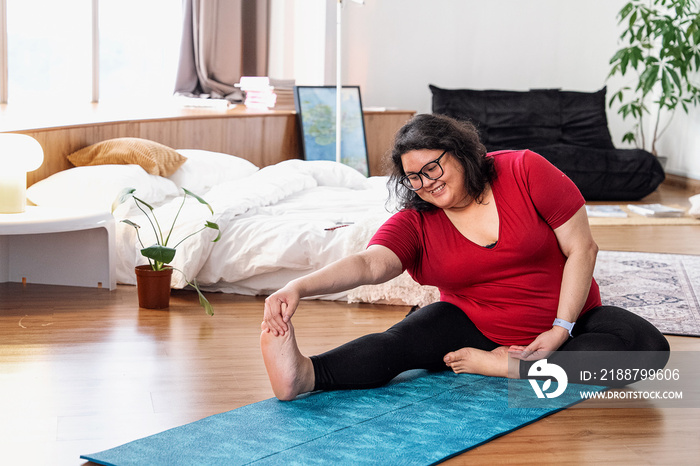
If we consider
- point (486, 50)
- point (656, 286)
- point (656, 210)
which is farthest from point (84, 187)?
point (486, 50)

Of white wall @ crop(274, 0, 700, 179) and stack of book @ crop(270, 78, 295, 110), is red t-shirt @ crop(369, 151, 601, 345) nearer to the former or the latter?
stack of book @ crop(270, 78, 295, 110)

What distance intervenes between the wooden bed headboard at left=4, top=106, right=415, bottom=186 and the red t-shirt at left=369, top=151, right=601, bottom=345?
1882 millimetres

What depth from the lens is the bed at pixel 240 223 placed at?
296cm

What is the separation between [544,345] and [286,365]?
0.63m

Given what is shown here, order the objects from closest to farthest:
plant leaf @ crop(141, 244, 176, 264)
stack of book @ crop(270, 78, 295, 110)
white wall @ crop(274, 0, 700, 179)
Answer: plant leaf @ crop(141, 244, 176, 264)
stack of book @ crop(270, 78, 295, 110)
white wall @ crop(274, 0, 700, 179)

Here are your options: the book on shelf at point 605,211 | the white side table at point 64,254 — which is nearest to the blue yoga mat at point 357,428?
the white side table at point 64,254

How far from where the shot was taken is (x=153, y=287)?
280cm

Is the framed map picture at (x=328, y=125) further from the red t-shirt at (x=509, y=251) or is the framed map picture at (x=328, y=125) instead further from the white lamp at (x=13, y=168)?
the red t-shirt at (x=509, y=251)

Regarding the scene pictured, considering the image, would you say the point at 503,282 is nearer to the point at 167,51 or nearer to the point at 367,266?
the point at 367,266

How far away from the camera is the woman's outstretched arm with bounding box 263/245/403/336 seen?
1.75 metres

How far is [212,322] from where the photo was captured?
2678 mm

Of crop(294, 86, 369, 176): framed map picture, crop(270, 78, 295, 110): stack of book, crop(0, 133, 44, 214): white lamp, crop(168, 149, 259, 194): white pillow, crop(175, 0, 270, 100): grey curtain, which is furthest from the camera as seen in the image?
crop(175, 0, 270, 100): grey curtain

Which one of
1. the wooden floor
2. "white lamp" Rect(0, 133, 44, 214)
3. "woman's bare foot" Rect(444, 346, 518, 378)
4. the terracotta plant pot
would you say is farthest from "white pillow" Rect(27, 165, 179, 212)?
"woman's bare foot" Rect(444, 346, 518, 378)

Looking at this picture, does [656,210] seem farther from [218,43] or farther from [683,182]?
[218,43]
